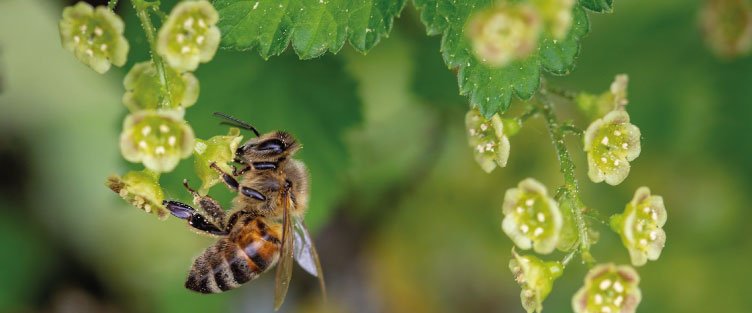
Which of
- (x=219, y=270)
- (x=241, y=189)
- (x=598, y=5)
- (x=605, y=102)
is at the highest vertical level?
(x=598, y=5)

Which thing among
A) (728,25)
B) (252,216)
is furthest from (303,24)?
(728,25)

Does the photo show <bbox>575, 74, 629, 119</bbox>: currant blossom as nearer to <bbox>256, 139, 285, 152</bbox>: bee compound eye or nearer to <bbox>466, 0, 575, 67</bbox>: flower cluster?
<bbox>466, 0, 575, 67</bbox>: flower cluster

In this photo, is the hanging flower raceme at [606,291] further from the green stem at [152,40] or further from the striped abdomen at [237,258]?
the green stem at [152,40]

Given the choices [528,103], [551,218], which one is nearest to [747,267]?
[528,103]

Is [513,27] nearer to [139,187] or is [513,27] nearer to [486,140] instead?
[486,140]

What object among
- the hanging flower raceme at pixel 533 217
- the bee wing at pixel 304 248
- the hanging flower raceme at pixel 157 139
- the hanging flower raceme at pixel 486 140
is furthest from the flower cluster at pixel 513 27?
the bee wing at pixel 304 248

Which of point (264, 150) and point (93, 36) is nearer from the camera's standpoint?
point (93, 36)
